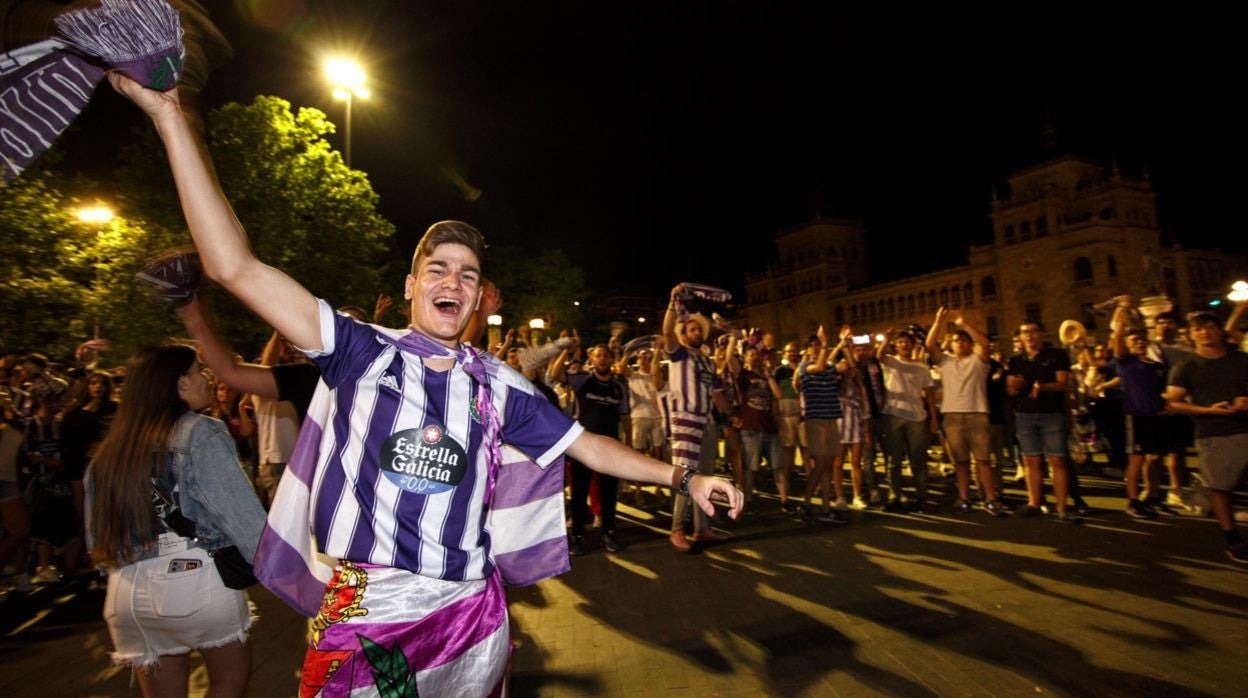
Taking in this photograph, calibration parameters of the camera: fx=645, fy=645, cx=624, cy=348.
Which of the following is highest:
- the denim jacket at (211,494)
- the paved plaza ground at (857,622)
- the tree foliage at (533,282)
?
the tree foliage at (533,282)

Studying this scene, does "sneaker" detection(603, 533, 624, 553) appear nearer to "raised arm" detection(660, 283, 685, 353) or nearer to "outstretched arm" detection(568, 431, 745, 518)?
"raised arm" detection(660, 283, 685, 353)

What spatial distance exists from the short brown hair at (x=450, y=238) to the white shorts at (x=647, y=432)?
917cm

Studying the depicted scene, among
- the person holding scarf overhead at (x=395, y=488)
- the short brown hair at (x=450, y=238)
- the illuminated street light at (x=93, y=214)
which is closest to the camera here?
the person holding scarf overhead at (x=395, y=488)

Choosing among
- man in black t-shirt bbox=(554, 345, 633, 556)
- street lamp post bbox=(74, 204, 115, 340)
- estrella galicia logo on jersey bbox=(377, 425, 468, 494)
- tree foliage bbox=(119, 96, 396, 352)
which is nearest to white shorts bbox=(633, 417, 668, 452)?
man in black t-shirt bbox=(554, 345, 633, 556)

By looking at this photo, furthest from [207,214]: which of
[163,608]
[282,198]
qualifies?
[282,198]

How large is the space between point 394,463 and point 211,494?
4.89 feet

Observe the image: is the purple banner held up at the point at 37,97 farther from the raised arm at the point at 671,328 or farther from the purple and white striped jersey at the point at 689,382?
the purple and white striped jersey at the point at 689,382

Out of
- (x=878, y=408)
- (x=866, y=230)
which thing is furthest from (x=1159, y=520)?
(x=866, y=230)

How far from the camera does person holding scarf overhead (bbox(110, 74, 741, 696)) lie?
184cm

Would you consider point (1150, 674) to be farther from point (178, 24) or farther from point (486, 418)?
point (178, 24)

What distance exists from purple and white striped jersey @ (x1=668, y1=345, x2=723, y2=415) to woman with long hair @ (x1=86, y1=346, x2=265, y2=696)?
5.16 metres

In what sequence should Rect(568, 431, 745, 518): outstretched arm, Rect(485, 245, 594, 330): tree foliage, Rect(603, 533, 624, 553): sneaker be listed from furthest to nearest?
Rect(485, 245, 594, 330): tree foliage
Rect(603, 533, 624, 553): sneaker
Rect(568, 431, 745, 518): outstretched arm

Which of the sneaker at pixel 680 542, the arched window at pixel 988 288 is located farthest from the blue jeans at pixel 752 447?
the arched window at pixel 988 288

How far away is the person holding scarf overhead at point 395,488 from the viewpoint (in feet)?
6.03
